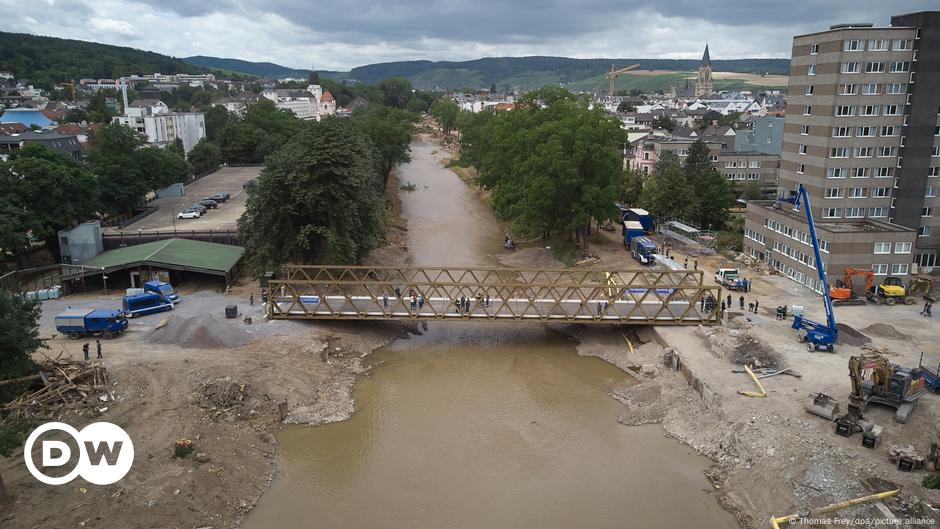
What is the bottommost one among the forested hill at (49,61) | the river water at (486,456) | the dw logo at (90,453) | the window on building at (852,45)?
the river water at (486,456)

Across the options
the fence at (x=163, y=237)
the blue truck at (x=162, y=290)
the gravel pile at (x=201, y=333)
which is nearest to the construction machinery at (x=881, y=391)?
the gravel pile at (x=201, y=333)

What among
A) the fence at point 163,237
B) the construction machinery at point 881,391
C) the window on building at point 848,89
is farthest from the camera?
the fence at point 163,237

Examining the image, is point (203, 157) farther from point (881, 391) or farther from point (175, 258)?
point (881, 391)

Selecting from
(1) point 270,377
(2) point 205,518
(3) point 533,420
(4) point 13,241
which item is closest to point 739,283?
(3) point 533,420

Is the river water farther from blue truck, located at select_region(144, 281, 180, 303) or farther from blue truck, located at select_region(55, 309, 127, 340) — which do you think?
blue truck, located at select_region(144, 281, 180, 303)

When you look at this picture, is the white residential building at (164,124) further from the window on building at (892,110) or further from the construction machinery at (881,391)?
the construction machinery at (881,391)

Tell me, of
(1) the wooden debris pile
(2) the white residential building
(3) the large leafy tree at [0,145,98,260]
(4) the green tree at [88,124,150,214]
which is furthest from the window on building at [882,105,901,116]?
(2) the white residential building
